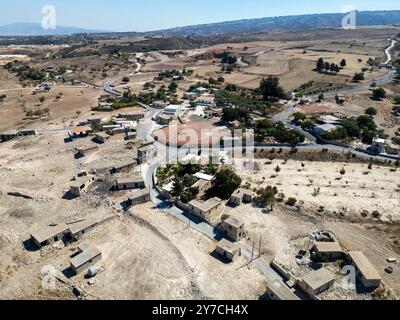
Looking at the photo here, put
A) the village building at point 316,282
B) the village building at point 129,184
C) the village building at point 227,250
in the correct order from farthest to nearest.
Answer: the village building at point 129,184
the village building at point 227,250
the village building at point 316,282

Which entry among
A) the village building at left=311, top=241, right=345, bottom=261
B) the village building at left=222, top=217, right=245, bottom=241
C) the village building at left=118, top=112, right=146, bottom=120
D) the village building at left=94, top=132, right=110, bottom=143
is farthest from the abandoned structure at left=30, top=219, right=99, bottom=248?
the village building at left=118, top=112, right=146, bottom=120

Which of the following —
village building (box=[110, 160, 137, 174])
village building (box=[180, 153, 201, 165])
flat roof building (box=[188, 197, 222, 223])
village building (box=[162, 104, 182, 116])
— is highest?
village building (box=[162, 104, 182, 116])

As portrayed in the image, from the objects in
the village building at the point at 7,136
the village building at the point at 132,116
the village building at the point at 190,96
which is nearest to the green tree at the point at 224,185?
the village building at the point at 132,116

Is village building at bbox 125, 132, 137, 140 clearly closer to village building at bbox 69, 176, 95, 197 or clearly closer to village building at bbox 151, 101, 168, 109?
village building at bbox 69, 176, 95, 197

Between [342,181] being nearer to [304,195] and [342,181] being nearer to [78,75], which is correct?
[304,195]

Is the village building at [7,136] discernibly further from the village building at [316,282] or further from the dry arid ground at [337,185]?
the village building at [316,282]

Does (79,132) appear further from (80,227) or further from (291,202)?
(291,202)

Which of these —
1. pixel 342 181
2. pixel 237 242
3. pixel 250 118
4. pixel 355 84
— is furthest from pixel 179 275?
pixel 355 84
